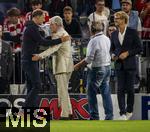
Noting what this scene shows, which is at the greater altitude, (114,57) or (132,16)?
(132,16)

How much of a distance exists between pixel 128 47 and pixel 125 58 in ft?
0.89

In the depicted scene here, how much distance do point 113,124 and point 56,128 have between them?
1.71 metres

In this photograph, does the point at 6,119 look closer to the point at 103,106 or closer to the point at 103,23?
the point at 103,106

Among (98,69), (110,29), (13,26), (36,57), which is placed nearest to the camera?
(98,69)

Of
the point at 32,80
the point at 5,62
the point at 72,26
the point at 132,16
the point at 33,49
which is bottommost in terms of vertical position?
the point at 32,80

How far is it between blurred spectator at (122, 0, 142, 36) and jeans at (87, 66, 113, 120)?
1.80 metres

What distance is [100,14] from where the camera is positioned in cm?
1850

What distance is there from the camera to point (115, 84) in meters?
17.8

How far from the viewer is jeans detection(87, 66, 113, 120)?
54.7 feet

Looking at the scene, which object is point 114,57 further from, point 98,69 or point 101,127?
point 101,127

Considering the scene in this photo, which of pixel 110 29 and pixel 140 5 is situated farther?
pixel 140 5

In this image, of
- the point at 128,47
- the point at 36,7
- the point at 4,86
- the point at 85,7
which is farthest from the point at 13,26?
the point at 128,47

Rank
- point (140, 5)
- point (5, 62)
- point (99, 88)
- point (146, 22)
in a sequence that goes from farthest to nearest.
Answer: point (140, 5) → point (146, 22) → point (5, 62) → point (99, 88)

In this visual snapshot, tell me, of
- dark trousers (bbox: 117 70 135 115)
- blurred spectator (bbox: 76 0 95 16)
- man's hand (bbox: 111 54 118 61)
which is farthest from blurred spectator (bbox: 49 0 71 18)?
dark trousers (bbox: 117 70 135 115)
